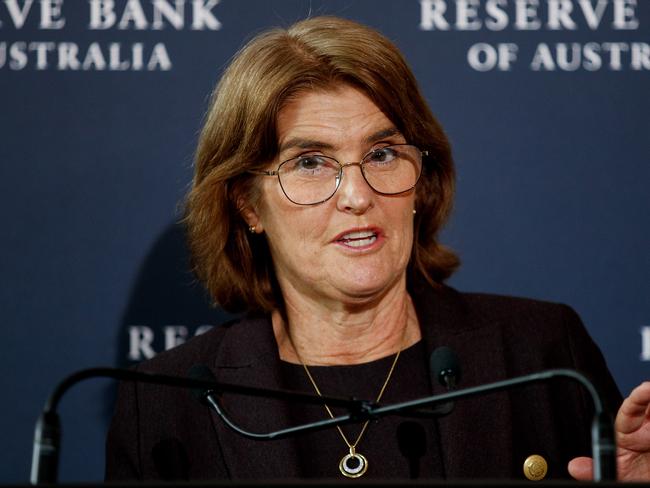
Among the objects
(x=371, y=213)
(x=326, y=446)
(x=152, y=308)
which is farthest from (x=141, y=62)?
(x=326, y=446)

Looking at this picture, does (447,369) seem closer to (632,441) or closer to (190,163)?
(632,441)

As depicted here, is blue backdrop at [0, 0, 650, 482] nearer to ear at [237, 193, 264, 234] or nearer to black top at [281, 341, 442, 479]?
ear at [237, 193, 264, 234]

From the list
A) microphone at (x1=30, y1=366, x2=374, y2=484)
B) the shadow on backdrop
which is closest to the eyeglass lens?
the shadow on backdrop

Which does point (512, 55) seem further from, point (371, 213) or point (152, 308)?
point (152, 308)

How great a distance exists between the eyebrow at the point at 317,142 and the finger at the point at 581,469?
0.75 m

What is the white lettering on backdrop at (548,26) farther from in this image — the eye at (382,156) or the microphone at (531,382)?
the microphone at (531,382)

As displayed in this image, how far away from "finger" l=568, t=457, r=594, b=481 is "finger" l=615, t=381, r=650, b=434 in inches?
5.8

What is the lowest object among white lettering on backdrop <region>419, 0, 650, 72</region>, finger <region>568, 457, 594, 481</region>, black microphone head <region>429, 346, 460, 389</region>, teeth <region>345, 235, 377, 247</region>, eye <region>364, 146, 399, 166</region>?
finger <region>568, 457, 594, 481</region>

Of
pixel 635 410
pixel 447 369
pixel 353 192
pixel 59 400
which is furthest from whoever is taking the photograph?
pixel 353 192

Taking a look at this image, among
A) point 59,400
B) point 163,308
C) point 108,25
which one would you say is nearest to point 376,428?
point 163,308

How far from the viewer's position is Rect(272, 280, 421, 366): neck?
2332 millimetres

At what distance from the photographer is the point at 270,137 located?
2.24 m

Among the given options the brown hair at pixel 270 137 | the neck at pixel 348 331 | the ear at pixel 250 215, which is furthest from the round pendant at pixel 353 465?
the ear at pixel 250 215

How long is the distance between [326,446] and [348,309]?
296 millimetres
